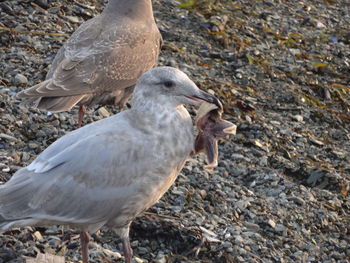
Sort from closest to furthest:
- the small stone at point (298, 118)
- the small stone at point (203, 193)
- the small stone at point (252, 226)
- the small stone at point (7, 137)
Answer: the small stone at point (252, 226) < the small stone at point (203, 193) < the small stone at point (7, 137) < the small stone at point (298, 118)

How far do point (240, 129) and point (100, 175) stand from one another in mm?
2899

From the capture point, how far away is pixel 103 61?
7.03 metres

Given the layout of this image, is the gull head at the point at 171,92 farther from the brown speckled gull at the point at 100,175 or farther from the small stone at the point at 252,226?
the small stone at the point at 252,226

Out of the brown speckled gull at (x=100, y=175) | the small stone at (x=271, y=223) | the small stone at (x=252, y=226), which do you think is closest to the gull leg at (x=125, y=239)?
the brown speckled gull at (x=100, y=175)

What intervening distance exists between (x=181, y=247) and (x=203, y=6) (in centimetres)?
449

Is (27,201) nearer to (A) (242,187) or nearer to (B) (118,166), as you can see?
(B) (118,166)

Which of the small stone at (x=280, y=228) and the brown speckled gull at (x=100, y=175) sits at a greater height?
the brown speckled gull at (x=100, y=175)

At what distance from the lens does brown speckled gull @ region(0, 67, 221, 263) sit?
4.82m

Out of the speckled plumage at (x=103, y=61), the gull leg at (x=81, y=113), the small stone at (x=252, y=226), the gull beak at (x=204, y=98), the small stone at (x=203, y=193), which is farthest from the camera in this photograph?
the gull leg at (x=81, y=113)

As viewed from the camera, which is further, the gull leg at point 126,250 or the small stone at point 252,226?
the small stone at point 252,226

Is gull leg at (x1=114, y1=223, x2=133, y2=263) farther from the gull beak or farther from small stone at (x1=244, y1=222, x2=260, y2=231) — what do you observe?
small stone at (x1=244, y1=222, x2=260, y2=231)

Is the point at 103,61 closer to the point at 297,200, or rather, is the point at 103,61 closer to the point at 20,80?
the point at 20,80

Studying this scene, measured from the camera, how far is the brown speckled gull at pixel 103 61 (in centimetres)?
662

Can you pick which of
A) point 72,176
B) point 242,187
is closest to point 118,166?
point 72,176
